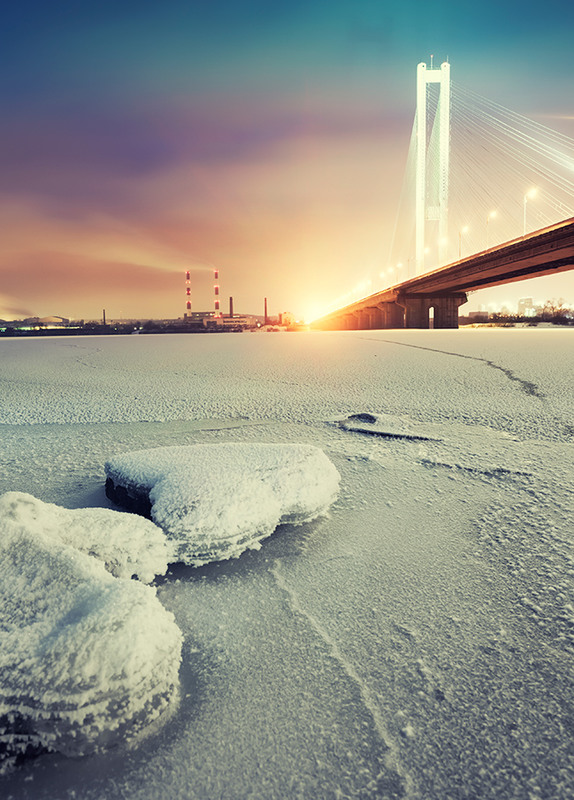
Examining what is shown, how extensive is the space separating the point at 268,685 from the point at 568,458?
1420 millimetres

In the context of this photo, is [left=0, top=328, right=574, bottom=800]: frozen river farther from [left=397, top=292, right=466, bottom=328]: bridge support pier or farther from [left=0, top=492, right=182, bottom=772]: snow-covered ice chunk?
[left=397, top=292, right=466, bottom=328]: bridge support pier

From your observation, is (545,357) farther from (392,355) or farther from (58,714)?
(58,714)

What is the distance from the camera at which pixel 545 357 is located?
4137mm

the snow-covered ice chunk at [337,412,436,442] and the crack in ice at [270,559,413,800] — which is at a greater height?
the snow-covered ice chunk at [337,412,436,442]

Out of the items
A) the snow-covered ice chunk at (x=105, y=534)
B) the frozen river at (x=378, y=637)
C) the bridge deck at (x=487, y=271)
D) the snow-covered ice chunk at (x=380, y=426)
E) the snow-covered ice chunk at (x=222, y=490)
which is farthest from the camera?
the bridge deck at (x=487, y=271)

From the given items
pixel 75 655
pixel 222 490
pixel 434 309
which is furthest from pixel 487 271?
pixel 75 655

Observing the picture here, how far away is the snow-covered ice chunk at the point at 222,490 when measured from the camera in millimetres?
1029

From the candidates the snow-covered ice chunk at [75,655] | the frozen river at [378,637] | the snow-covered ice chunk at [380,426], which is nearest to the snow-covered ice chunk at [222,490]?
the frozen river at [378,637]

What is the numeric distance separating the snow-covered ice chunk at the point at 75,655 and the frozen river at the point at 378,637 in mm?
32

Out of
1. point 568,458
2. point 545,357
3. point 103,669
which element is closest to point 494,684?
point 103,669

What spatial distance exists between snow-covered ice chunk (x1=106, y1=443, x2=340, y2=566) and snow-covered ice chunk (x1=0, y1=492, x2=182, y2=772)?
0.26 m

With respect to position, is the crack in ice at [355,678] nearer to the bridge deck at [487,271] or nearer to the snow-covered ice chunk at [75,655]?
the snow-covered ice chunk at [75,655]

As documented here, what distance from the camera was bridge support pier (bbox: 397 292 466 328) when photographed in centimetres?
2827

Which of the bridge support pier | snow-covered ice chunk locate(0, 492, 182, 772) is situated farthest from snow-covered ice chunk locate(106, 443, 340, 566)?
the bridge support pier
